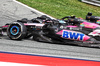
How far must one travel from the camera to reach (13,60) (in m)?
3.71

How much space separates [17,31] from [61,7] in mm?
9534

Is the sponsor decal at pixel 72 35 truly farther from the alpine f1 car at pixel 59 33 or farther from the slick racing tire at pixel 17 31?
the slick racing tire at pixel 17 31

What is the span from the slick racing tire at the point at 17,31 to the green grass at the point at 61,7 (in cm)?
683

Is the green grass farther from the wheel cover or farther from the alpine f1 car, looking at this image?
the wheel cover

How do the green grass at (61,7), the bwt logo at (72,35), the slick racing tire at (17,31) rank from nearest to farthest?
the bwt logo at (72,35), the slick racing tire at (17,31), the green grass at (61,7)

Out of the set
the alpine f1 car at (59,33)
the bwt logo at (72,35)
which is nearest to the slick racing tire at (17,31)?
the alpine f1 car at (59,33)

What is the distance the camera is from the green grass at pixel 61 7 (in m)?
13.8

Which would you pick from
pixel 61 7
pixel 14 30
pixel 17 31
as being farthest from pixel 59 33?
pixel 61 7

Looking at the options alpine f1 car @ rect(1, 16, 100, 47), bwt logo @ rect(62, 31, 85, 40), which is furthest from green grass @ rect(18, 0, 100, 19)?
bwt logo @ rect(62, 31, 85, 40)

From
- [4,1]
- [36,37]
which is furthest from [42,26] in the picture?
[4,1]

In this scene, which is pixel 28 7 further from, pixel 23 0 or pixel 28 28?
pixel 28 28

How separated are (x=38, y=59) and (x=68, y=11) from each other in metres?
11.0

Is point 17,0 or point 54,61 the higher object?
point 17,0

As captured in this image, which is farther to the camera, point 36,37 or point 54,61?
point 36,37
